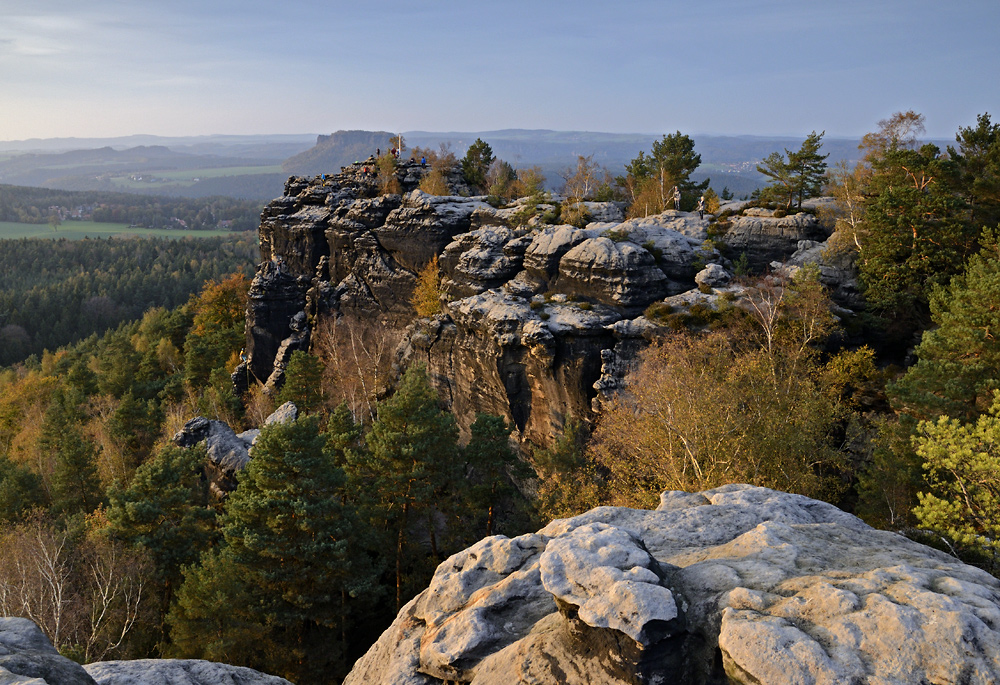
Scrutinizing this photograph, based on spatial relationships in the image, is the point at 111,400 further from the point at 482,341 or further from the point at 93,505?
the point at 482,341

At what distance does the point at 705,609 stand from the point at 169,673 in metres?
9.61

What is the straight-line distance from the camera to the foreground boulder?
316 inches

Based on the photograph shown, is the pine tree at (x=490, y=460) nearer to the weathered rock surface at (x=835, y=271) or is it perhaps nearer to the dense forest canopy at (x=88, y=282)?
the weathered rock surface at (x=835, y=271)

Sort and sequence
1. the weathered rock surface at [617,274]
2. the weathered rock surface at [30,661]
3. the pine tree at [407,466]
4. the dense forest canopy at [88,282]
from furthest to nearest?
the dense forest canopy at [88,282] < the weathered rock surface at [617,274] < the pine tree at [407,466] < the weathered rock surface at [30,661]

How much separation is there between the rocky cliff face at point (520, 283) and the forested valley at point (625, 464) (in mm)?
2198

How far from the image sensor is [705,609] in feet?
31.7

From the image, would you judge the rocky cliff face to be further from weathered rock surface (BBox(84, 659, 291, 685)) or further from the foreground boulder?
weathered rock surface (BBox(84, 659, 291, 685))

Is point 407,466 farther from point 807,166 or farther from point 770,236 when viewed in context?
point 807,166

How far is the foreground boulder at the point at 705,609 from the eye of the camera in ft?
26.3

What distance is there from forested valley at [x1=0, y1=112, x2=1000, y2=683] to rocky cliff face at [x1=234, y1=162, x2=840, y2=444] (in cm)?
220

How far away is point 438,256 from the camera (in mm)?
Answer: 50062

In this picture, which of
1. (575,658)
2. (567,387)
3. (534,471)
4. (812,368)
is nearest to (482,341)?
(567,387)

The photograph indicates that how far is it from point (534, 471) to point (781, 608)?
21.8m

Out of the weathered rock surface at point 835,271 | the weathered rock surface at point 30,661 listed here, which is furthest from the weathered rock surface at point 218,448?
the weathered rock surface at point 835,271
